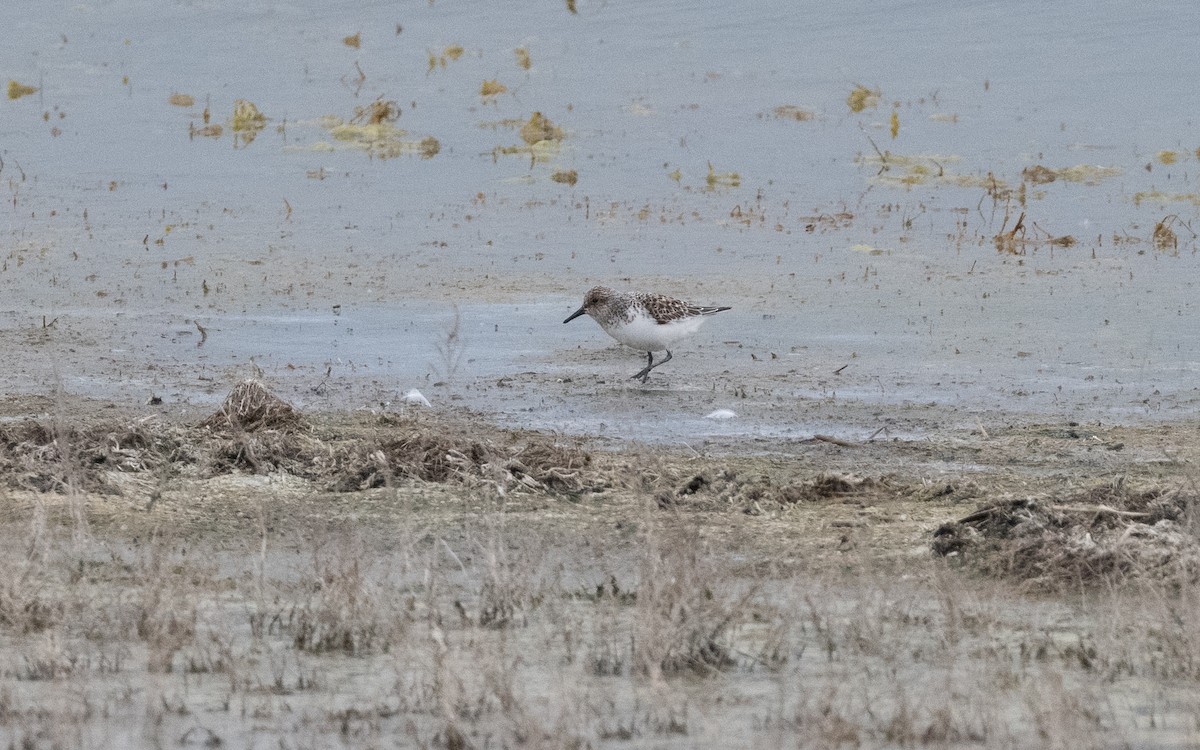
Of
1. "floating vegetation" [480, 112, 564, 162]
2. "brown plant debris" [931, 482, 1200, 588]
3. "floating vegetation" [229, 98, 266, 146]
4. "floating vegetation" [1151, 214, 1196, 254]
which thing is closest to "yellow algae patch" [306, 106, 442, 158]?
"floating vegetation" [229, 98, 266, 146]

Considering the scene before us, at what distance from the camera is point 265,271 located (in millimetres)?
17172

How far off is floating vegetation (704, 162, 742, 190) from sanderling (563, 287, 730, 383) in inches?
310

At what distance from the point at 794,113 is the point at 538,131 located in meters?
3.92

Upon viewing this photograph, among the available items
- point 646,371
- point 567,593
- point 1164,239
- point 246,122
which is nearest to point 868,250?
point 1164,239

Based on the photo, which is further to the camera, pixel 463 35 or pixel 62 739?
pixel 463 35

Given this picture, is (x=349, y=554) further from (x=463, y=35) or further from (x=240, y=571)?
(x=463, y=35)

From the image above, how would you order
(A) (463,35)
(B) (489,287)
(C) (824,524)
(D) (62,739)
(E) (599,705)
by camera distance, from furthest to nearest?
(A) (463,35), (B) (489,287), (C) (824,524), (E) (599,705), (D) (62,739)

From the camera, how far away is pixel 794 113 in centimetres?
2612

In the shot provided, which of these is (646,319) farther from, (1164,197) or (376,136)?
(376,136)

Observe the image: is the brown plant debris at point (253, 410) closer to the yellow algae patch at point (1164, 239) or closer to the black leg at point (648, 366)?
→ the black leg at point (648, 366)

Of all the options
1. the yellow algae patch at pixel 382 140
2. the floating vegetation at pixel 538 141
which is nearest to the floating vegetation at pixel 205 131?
the yellow algae patch at pixel 382 140

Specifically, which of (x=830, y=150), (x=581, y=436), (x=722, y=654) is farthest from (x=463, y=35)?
(x=722, y=654)

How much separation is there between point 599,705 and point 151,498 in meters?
3.64

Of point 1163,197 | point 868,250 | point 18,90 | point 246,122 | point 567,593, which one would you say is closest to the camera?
point 567,593
